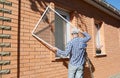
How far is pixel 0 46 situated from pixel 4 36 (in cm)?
22

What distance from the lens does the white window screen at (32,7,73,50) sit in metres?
5.65

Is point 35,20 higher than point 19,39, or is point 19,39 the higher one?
A: point 35,20

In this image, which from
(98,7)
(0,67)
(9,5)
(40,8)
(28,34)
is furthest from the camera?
(98,7)

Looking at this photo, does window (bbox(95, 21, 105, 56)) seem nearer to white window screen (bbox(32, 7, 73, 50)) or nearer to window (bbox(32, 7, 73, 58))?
window (bbox(32, 7, 73, 58))

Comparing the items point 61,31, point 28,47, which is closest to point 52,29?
point 61,31

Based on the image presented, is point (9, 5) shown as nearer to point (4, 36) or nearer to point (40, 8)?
point (4, 36)

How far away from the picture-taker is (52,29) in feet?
20.4

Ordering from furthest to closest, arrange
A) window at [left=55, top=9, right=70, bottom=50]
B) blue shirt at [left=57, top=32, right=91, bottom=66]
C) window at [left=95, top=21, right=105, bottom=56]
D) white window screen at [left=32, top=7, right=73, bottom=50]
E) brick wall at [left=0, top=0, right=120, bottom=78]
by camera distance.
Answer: window at [left=95, top=21, right=105, bottom=56]
window at [left=55, top=9, right=70, bottom=50]
blue shirt at [left=57, top=32, right=91, bottom=66]
white window screen at [left=32, top=7, right=73, bottom=50]
brick wall at [left=0, top=0, right=120, bottom=78]

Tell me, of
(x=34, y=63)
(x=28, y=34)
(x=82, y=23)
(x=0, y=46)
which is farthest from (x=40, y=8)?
(x=82, y=23)

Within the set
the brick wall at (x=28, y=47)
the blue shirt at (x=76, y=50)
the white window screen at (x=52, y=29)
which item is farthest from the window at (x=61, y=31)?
the blue shirt at (x=76, y=50)

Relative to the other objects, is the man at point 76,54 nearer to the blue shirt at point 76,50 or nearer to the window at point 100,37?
the blue shirt at point 76,50

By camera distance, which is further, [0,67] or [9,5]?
[9,5]

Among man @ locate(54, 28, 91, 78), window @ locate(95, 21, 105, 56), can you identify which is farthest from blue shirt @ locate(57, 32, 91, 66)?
window @ locate(95, 21, 105, 56)

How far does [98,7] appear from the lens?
383 inches
